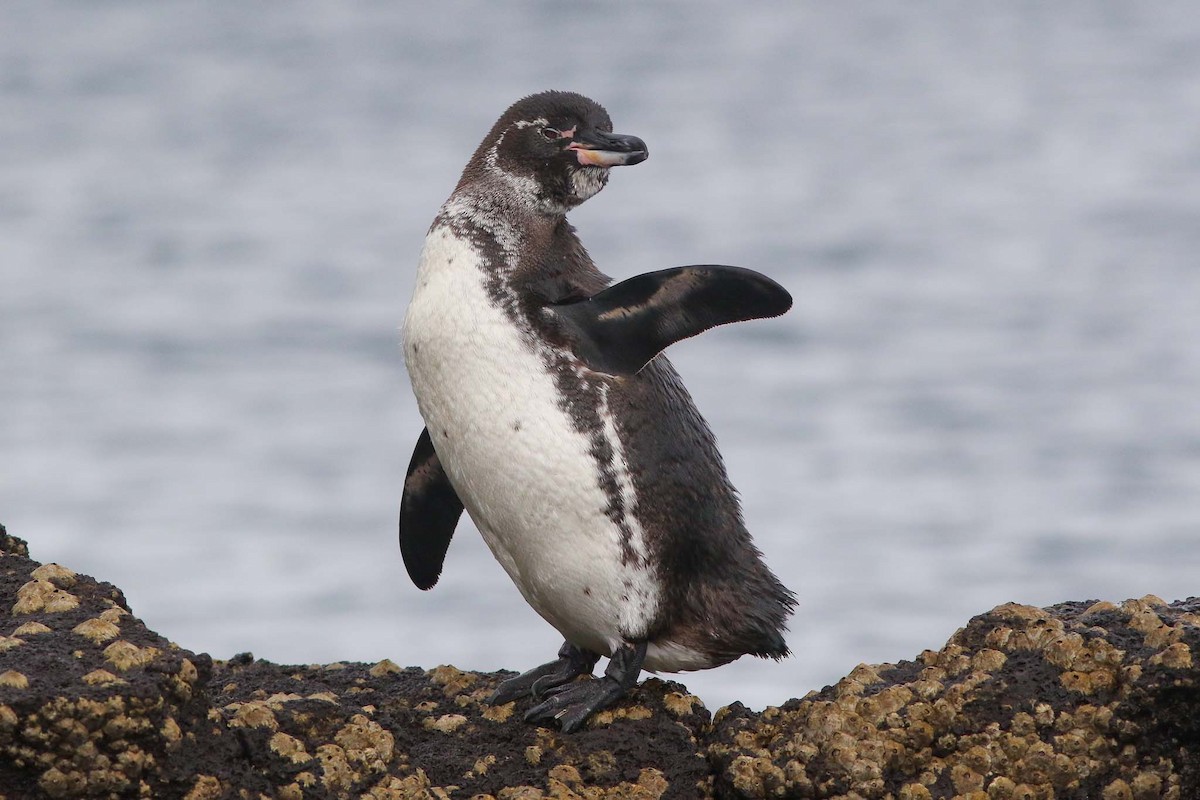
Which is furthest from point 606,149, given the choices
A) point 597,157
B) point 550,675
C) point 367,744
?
point 367,744

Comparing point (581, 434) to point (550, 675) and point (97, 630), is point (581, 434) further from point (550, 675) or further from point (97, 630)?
point (97, 630)

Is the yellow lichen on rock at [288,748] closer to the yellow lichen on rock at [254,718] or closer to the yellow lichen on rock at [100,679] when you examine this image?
the yellow lichen on rock at [254,718]

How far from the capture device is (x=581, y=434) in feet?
14.6

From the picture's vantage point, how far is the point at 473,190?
15.6 ft

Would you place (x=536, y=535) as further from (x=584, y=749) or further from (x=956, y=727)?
(x=956, y=727)

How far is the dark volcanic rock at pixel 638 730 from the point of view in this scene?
132 inches

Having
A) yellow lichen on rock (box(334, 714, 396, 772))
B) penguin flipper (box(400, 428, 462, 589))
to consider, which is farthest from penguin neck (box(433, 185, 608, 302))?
yellow lichen on rock (box(334, 714, 396, 772))

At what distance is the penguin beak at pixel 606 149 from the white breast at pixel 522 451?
0.43 meters

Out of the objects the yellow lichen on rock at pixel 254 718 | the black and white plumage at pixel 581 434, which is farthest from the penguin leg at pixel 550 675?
the yellow lichen on rock at pixel 254 718

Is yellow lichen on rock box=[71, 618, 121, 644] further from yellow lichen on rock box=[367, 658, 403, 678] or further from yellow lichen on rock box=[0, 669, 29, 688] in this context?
yellow lichen on rock box=[367, 658, 403, 678]

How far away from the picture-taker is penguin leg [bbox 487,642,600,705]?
449cm

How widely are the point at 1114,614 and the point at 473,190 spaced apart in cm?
203

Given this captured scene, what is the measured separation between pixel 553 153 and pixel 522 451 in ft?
2.87

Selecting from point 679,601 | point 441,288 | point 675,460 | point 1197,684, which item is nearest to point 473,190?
point 441,288
